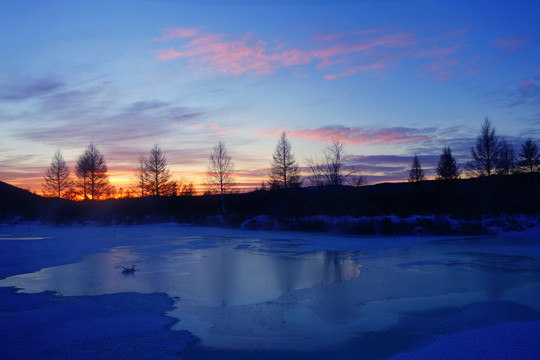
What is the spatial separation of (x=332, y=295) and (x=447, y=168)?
34.6 m

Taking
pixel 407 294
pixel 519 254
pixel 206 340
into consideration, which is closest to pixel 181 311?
pixel 206 340

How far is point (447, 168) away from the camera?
37.7 metres

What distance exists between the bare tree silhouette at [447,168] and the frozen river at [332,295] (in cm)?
2539

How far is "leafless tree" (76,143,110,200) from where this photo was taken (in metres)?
35.3

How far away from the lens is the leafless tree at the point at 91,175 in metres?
35.3

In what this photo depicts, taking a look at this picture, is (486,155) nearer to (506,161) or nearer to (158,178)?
(506,161)

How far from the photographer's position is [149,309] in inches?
245

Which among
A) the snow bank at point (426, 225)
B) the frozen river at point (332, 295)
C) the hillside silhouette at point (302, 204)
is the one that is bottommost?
the frozen river at point (332, 295)

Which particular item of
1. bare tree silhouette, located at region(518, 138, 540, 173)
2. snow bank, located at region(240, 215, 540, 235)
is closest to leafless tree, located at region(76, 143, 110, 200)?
snow bank, located at region(240, 215, 540, 235)

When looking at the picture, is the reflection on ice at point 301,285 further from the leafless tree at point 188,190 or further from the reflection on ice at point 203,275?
the leafless tree at point 188,190

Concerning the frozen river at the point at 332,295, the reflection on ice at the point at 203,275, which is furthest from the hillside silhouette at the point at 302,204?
the reflection on ice at the point at 203,275

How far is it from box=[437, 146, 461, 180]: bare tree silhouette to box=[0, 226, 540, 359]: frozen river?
1000 inches

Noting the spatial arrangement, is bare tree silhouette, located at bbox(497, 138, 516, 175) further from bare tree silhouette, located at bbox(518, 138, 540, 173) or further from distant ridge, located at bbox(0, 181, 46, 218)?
distant ridge, located at bbox(0, 181, 46, 218)

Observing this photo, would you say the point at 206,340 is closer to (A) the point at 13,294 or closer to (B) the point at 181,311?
(B) the point at 181,311
